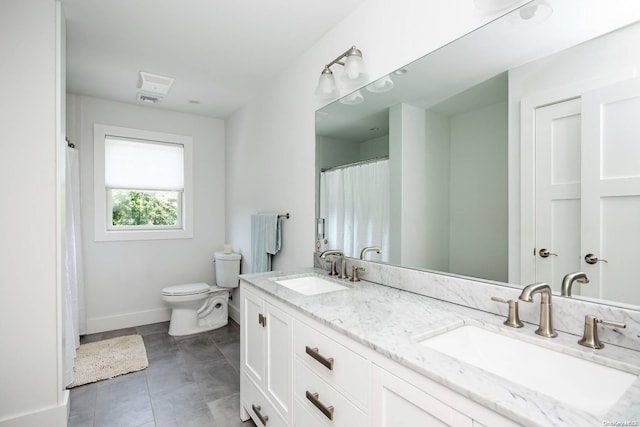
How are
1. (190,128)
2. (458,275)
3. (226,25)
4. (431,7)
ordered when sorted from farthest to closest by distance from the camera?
(190,128) → (226,25) → (431,7) → (458,275)

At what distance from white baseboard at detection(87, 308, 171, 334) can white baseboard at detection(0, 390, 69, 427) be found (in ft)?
5.62

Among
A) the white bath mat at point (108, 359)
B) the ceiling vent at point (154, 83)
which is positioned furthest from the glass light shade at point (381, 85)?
the white bath mat at point (108, 359)

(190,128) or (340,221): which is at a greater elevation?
(190,128)

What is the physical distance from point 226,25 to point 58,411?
2.49 metres

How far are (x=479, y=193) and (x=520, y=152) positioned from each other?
0.22 m

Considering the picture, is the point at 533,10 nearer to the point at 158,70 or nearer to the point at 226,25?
the point at 226,25

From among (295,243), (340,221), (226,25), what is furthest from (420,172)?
(226,25)

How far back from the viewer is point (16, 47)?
1.67 meters

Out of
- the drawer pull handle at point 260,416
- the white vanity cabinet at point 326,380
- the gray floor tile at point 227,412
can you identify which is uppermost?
the white vanity cabinet at point 326,380

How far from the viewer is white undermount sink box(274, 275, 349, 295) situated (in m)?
1.88

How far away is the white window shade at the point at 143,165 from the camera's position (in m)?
3.38

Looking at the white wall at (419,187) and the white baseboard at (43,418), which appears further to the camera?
the white baseboard at (43,418)

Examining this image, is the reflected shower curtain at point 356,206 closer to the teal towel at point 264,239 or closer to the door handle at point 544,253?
the teal towel at point 264,239

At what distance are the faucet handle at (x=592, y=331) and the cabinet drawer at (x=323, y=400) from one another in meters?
0.66
